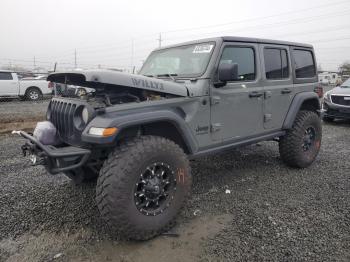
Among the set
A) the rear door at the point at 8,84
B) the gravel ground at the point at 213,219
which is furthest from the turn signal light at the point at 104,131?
the rear door at the point at 8,84

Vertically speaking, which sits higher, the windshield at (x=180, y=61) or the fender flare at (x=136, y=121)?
the windshield at (x=180, y=61)

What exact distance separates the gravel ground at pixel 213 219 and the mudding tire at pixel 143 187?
0.22 metres

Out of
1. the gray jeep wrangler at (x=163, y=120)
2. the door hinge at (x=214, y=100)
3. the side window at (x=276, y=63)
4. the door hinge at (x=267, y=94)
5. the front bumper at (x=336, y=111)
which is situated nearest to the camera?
the gray jeep wrangler at (x=163, y=120)

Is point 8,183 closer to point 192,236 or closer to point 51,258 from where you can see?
point 51,258

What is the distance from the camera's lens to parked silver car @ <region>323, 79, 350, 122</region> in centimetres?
911

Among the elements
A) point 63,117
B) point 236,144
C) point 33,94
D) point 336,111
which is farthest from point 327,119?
point 33,94

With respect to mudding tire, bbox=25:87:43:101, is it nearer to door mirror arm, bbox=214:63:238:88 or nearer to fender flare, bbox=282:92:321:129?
fender flare, bbox=282:92:321:129

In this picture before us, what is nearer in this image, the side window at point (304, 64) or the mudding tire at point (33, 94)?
the side window at point (304, 64)

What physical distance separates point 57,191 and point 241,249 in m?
2.51

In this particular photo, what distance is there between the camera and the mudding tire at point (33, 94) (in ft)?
53.0

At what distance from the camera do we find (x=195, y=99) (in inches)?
136

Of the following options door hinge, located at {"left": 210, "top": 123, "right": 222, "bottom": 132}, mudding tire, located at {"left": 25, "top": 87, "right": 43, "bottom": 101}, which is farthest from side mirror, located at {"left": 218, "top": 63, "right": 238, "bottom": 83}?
mudding tire, located at {"left": 25, "top": 87, "right": 43, "bottom": 101}

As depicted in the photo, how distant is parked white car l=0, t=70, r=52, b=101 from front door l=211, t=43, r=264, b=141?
12854mm

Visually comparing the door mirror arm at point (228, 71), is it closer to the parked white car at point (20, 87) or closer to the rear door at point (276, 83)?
the rear door at point (276, 83)
